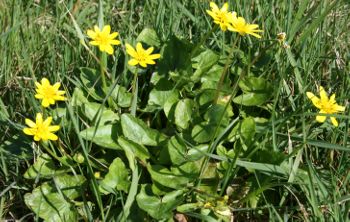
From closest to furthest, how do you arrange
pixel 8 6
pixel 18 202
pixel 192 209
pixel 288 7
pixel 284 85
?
pixel 192 209 < pixel 18 202 < pixel 284 85 < pixel 288 7 < pixel 8 6

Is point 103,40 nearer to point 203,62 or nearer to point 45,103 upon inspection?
point 45,103

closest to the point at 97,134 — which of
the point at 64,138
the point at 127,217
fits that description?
the point at 64,138

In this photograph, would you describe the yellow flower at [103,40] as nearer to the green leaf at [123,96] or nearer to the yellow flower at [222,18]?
the green leaf at [123,96]

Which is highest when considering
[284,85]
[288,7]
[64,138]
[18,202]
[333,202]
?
[288,7]

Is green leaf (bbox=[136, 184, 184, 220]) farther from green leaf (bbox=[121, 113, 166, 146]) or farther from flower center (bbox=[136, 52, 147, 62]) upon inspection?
flower center (bbox=[136, 52, 147, 62])

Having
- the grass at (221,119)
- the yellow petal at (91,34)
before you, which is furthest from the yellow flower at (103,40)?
the grass at (221,119)

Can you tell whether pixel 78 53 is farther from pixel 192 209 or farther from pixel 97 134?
pixel 192 209

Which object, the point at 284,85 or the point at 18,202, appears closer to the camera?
the point at 18,202
